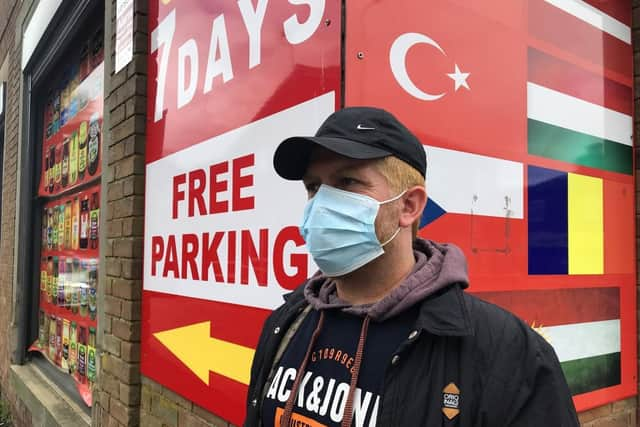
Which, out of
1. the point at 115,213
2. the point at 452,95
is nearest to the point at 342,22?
the point at 452,95

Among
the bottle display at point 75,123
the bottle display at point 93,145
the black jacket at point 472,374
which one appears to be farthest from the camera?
the bottle display at point 75,123

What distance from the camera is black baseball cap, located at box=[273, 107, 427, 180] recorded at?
1.22 m

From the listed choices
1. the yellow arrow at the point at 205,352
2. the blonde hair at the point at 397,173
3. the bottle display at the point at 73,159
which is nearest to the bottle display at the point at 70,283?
the bottle display at the point at 73,159

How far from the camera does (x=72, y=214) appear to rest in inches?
189

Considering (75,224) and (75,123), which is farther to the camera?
(75,123)

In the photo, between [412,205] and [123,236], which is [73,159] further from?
[412,205]

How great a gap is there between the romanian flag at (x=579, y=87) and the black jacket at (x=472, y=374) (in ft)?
3.91

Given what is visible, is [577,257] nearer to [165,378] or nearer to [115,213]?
[165,378]

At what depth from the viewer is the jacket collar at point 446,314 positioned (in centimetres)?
107

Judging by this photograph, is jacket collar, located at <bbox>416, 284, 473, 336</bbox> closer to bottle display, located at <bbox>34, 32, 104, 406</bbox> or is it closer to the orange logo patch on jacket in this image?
the orange logo patch on jacket

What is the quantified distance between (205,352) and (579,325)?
166cm

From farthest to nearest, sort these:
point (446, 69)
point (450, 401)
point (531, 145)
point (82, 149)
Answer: point (82, 149)
point (531, 145)
point (446, 69)
point (450, 401)

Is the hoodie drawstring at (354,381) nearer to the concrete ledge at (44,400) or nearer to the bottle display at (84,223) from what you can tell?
the concrete ledge at (44,400)

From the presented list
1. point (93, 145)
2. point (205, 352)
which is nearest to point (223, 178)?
point (205, 352)
